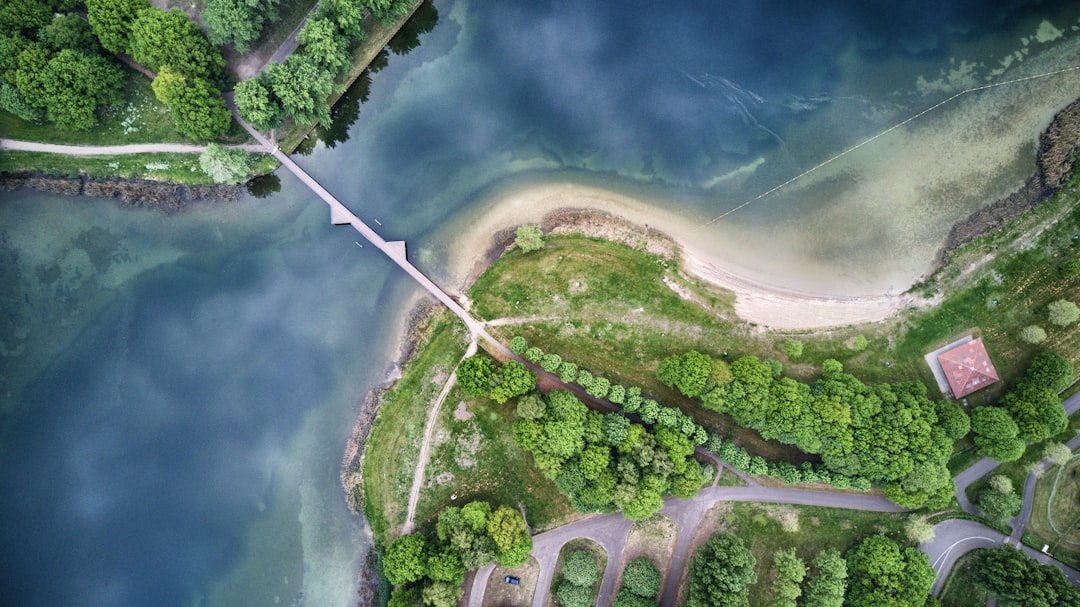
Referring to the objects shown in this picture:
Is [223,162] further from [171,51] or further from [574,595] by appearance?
[574,595]

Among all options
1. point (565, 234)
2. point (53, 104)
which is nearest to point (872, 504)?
point (565, 234)

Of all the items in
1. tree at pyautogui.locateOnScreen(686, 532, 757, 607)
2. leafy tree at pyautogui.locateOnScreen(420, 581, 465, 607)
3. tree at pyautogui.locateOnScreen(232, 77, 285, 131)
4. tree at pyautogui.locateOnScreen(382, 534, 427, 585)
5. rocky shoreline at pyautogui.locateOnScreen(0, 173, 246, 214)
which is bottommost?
leafy tree at pyautogui.locateOnScreen(420, 581, 465, 607)

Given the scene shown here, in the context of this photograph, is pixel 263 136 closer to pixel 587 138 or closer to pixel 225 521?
pixel 587 138

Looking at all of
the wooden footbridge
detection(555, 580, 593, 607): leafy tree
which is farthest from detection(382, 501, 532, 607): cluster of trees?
the wooden footbridge

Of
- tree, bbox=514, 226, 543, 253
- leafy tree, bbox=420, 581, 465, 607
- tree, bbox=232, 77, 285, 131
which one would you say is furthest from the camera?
tree, bbox=514, 226, 543, 253

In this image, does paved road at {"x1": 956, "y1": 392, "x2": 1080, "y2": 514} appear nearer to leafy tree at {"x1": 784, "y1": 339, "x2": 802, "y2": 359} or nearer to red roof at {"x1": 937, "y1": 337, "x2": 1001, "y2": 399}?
red roof at {"x1": 937, "y1": 337, "x2": 1001, "y2": 399}
